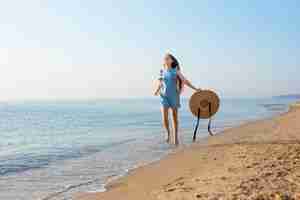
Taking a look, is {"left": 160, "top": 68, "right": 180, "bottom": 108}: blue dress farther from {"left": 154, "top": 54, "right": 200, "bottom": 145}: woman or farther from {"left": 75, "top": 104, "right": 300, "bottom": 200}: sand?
{"left": 75, "top": 104, "right": 300, "bottom": 200}: sand

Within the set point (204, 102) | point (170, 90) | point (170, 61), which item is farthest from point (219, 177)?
point (204, 102)

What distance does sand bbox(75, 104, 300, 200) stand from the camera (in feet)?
13.4

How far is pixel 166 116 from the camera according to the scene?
382 inches

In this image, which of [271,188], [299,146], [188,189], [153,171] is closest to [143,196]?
[188,189]

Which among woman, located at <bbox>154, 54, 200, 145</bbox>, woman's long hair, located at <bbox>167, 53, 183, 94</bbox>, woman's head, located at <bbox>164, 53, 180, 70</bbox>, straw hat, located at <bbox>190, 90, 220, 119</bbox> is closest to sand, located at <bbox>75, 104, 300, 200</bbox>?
woman, located at <bbox>154, 54, 200, 145</bbox>

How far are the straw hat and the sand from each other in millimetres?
3341

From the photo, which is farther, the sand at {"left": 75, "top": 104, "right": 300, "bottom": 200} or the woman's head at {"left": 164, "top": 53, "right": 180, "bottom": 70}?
the woman's head at {"left": 164, "top": 53, "right": 180, "bottom": 70}

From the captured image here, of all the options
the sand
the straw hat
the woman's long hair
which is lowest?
the sand

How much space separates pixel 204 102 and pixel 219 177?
6.01 meters

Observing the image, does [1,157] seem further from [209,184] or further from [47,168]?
[209,184]

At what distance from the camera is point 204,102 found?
10.7 metres

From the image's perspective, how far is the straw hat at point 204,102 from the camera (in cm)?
1054

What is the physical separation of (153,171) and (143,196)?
173 centimetres

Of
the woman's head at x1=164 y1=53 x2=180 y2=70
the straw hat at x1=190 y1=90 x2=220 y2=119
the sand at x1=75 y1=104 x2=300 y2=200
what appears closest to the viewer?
the sand at x1=75 y1=104 x2=300 y2=200
